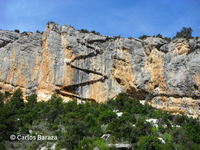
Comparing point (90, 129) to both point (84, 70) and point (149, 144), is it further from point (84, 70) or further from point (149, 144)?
point (84, 70)

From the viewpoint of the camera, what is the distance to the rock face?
40.7 metres

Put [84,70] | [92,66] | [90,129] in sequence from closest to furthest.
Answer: [90,129], [84,70], [92,66]

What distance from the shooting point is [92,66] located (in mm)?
44500

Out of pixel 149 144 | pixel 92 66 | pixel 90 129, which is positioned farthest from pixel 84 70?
pixel 149 144

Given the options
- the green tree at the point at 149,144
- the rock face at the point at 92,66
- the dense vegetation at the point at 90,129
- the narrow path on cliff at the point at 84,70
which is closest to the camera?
the green tree at the point at 149,144

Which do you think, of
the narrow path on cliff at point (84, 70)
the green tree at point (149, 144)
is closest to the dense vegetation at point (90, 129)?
the green tree at point (149, 144)

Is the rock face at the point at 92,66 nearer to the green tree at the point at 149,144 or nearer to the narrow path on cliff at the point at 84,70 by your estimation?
the narrow path on cliff at the point at 84,70

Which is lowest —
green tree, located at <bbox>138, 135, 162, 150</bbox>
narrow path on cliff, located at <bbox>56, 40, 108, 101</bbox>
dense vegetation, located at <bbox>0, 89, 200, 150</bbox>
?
green tree, located at <bbox>138, 135, 162, 150</bbox>

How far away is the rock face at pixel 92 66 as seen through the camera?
40.7m

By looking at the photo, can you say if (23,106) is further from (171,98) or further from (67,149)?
(171,98)

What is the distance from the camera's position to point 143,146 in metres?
21.2

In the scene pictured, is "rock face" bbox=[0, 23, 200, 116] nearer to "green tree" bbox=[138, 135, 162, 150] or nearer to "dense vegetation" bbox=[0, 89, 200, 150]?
"dense vegetation" bbox=[0, 89, 200, 150]

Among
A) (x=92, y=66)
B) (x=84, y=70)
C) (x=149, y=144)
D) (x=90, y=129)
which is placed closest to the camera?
(x=149, y=144)

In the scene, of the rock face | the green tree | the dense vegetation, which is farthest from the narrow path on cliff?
the green tree
